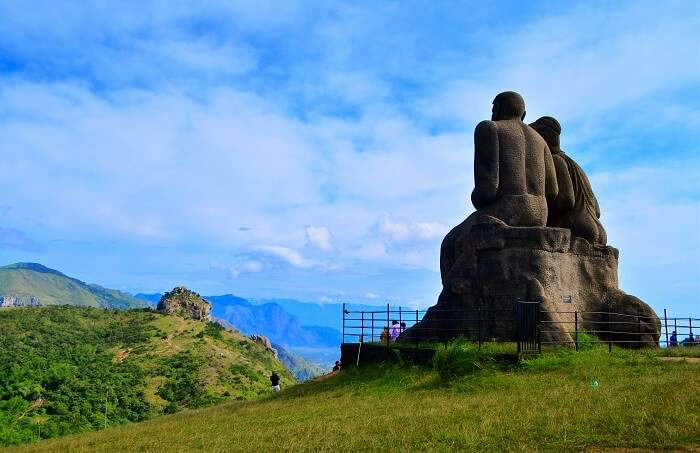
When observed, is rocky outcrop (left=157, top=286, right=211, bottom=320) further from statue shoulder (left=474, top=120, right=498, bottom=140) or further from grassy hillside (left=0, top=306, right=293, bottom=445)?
statue shoulder (left=474, top=120, right=498, bottom=140)

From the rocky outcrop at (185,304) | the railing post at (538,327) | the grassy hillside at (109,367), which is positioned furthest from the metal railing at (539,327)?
the rocky outcrop at (185,304)

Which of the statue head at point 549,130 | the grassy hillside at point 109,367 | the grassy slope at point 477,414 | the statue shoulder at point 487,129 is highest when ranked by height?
the statue head at point 549,130

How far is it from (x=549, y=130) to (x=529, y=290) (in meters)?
5.83

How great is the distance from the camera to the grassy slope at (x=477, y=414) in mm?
8062

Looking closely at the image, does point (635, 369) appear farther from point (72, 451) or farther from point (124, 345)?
point (124, 345)

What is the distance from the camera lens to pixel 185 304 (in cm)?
8438

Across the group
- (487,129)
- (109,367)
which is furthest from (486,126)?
(109,367)

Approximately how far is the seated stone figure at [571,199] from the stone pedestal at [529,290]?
101 cm

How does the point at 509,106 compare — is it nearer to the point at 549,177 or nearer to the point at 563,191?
the point at 549,177

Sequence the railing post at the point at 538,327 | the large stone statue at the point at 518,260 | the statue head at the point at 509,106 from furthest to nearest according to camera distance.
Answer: the statue head at the point at 509,106
the large stone statue at the point at 518,260
the railing post at the point at 538,327

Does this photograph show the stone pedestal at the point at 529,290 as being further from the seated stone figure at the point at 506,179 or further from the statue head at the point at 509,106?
the statue head at the point at 509,106

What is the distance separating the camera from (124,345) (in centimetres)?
6600

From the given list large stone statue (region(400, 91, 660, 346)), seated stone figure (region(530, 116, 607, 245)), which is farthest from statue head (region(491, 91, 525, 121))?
seated stone figure (region(530, 116, 607, 245))

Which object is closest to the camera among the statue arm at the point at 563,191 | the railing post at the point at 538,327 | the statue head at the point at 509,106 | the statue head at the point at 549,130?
the railing post at the point at 538,327
